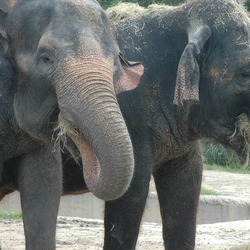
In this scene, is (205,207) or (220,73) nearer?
(220,73)

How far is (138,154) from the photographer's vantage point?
8.41 metres

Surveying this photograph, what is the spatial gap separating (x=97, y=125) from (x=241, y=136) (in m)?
2.36

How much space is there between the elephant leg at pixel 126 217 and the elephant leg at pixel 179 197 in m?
0.41

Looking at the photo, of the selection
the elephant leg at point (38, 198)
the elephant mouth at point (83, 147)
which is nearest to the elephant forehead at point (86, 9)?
the elephant mouth at point (83, 147)

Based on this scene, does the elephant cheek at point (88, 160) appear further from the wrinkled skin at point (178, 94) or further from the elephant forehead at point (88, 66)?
the wrinkled skin at point (178, 94)

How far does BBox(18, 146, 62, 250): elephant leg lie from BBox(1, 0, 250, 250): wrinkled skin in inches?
44.9

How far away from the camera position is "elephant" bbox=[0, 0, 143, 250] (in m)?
6.26

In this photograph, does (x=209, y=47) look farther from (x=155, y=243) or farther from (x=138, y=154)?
(x=155, y=243)

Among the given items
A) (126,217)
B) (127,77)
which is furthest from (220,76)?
(127,77)

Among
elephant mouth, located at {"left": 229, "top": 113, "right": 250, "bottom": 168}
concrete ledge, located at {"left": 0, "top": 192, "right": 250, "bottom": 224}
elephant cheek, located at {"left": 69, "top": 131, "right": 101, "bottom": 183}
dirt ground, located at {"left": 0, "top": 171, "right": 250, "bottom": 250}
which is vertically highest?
elephant mouth, located at {"left": 229, "top": 113, "right": 250, "bottom": 168}

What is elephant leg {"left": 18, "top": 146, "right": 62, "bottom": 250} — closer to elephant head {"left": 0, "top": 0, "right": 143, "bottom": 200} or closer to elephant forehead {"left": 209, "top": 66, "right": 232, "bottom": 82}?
elephant head {"left": 0, "top": 0, "right": 143, "bottom": 200}

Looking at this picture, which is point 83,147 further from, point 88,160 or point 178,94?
point 178,94

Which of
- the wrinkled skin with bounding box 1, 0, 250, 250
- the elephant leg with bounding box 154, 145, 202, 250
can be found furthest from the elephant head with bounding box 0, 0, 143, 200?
the elephant leg with bounding box 154, 145, 202, 250

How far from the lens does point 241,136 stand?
8.40 m
